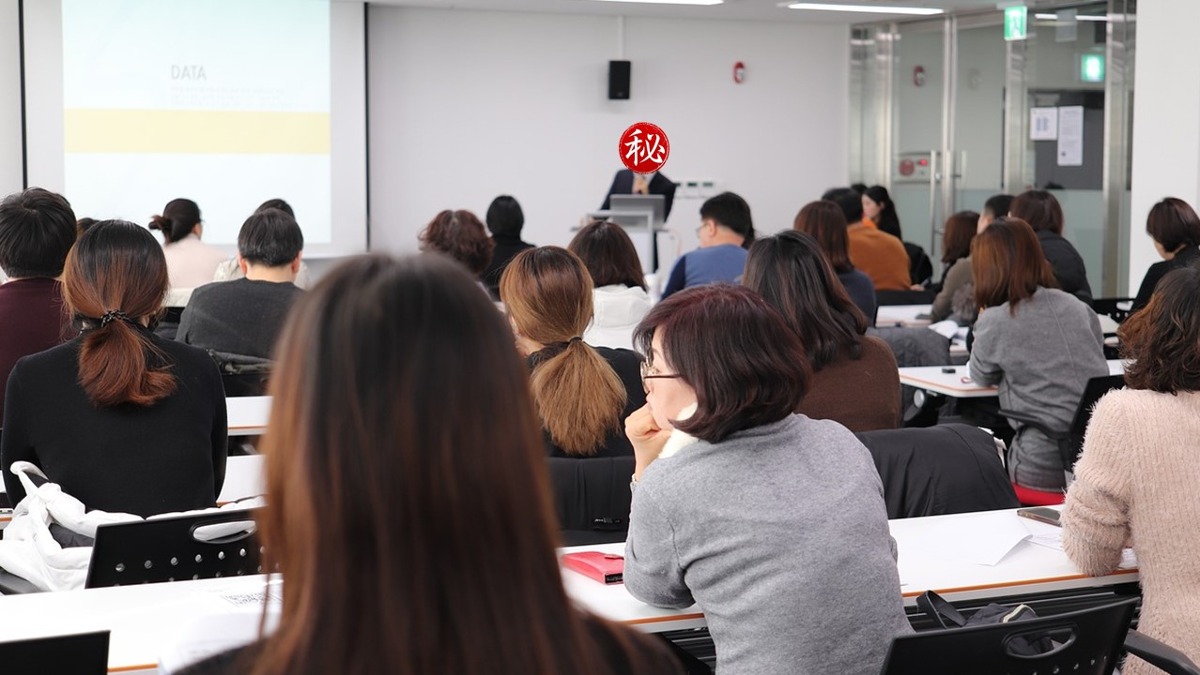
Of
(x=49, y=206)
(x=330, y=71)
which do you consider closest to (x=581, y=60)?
(x=330, y=71)

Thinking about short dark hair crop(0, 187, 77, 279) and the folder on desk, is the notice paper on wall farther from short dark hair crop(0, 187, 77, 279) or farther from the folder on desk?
the folder on desk

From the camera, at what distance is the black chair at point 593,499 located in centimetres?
296

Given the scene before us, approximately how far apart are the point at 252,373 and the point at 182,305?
1.54 metres

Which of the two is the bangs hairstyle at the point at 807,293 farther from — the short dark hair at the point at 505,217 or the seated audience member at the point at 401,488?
the short dark hair at the point at 505,217

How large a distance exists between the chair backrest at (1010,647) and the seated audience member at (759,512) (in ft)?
0.64

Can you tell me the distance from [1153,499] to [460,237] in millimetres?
4257

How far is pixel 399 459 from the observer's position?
2.93 ft

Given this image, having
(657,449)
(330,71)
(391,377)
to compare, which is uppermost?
(330,71)

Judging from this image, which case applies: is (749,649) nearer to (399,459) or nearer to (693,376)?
(693,376)

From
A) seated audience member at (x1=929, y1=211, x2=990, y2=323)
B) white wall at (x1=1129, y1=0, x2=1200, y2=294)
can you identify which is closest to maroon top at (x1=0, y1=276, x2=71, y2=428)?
seated audience member at (x1=929, y1=211, x2=990, y2=323)

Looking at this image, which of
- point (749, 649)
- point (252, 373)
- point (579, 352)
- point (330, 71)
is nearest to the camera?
point (749, 649)

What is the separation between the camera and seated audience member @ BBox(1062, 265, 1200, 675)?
2555 millimetres

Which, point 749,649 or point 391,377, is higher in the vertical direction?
point 391,377

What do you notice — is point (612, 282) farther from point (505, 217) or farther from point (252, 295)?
point (505, 217)
